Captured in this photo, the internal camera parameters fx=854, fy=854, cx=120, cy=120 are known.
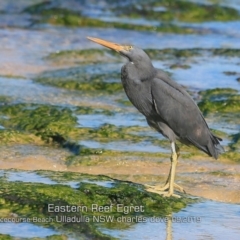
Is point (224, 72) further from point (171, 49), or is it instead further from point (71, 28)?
point (71, 28)

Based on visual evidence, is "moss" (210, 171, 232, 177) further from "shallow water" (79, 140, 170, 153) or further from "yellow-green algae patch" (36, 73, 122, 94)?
"yellow-green algae patch" (36, 73, 122, 94)

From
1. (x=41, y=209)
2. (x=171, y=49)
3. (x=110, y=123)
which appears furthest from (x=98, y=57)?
(x=41, y=209)

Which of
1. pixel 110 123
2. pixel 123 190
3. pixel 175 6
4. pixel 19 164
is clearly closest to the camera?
pixel 123 190

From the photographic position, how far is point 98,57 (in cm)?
1349

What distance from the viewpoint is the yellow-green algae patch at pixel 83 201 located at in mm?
5859

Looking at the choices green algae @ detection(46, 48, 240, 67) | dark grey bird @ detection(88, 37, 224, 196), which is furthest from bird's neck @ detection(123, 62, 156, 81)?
green algae @ detection(46, 48, 240, 67)

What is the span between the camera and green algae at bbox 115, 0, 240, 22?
17.9m

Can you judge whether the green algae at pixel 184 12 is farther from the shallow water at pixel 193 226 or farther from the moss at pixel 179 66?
the shallow water at pixel 193 226

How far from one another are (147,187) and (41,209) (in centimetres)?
111

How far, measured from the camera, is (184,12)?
1822 cm

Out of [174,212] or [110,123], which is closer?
[174,212]

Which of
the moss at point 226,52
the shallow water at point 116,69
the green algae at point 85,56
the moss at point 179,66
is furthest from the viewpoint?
the moss at point 226,52

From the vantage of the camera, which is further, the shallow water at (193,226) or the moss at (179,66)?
the moss at (179,66)

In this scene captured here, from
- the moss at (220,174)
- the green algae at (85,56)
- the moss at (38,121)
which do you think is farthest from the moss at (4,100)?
the moss at (220,174)
